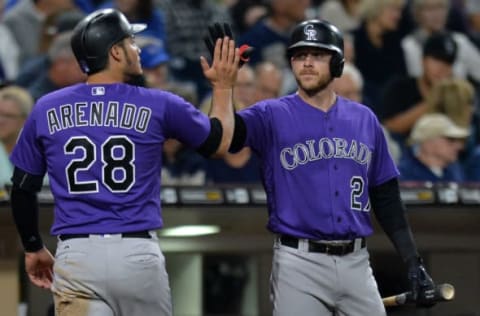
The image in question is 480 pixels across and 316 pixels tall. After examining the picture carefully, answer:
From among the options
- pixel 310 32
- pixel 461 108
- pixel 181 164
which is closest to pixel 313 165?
pixel 310 32

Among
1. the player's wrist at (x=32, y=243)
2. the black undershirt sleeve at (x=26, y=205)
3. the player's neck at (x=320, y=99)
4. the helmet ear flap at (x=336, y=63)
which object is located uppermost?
the helmet ear flap at (x=336, y=63)

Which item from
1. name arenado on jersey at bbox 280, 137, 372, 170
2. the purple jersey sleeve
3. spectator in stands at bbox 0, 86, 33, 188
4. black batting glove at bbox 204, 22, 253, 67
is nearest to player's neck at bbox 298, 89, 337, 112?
name arenado on jersey at bbox 280, 137, 372, 170

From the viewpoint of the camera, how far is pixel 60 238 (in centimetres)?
434

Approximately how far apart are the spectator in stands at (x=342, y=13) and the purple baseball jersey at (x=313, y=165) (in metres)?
3.23

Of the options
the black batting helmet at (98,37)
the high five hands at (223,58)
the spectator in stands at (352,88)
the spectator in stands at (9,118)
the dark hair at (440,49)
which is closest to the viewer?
the black batting helmet at (98,37)

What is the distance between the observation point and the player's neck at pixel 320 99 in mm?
4824

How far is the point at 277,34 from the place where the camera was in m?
7.76

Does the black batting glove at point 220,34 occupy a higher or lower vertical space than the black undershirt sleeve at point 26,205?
higher

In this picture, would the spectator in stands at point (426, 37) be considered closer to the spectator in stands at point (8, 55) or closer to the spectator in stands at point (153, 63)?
the spectator in stands at point (153, 63)

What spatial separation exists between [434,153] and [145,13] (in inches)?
77.7

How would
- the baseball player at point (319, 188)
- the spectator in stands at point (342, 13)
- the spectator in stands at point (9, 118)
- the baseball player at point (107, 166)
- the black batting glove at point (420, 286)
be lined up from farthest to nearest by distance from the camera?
the spectator in stands at point (342, 13) → the spectator in stands at point (9, 118) → the black batting glove at point (420, 286) → the baseball player at point (319, 188) → the baseball player at point (107, 166)

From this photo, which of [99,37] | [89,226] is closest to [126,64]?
[99,37]

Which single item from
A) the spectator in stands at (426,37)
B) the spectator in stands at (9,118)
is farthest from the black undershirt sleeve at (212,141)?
the spectator in stands at (426,37)

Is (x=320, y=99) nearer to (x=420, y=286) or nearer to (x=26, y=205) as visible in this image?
(x=420, y=286)
